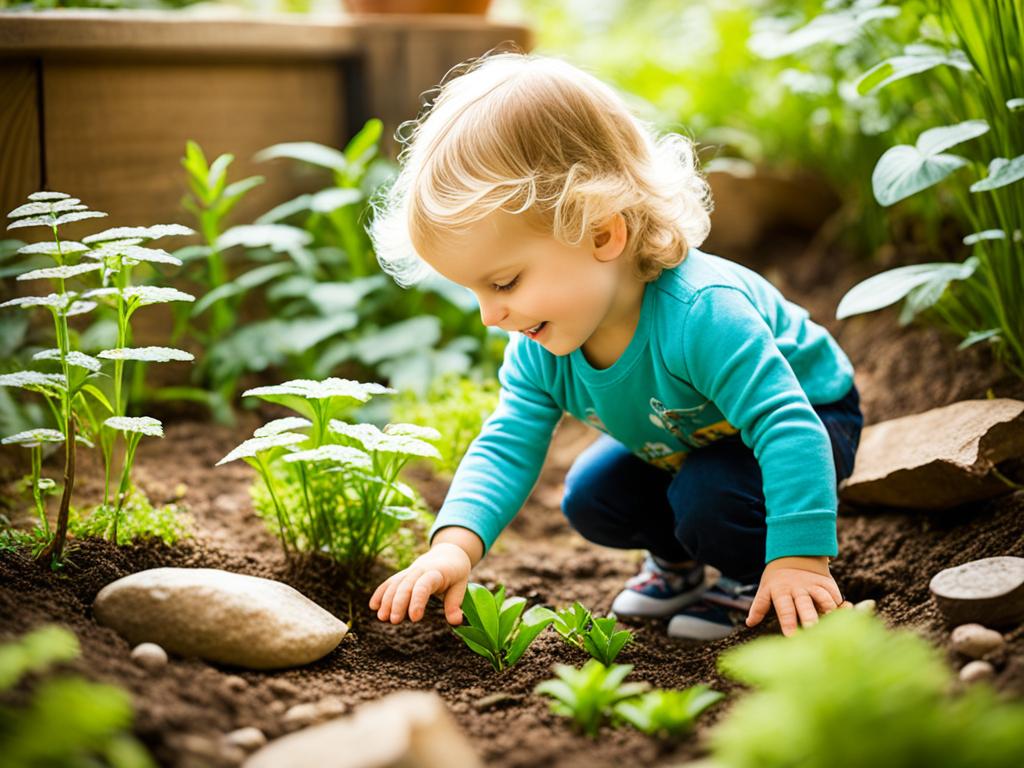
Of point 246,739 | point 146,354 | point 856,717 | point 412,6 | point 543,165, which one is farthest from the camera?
point 412,6

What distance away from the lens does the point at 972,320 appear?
240 cm

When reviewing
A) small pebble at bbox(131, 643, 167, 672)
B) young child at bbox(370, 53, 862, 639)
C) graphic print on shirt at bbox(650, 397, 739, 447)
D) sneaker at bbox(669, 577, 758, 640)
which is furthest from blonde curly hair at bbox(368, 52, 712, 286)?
small pebble at bbox(131, 643, 167, 672)

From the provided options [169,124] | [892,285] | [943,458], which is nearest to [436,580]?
[943,458]

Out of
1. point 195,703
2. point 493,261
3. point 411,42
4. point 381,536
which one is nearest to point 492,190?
point 493,261

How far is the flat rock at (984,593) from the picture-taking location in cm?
148

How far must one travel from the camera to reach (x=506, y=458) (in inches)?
81.3

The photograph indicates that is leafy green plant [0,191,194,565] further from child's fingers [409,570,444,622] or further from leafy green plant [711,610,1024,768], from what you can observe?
leafy green plant [711,610,1024,768]

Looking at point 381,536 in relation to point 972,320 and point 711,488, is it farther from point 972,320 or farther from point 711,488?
point 972,320

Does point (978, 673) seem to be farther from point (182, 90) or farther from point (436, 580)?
point (182, 90)

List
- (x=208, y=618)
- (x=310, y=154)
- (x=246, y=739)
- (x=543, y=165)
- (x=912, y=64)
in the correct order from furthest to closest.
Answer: (x=310, y=154) → (x=912, y=64) → (x=543, y=165) → (x=208, y=618) → (x=246, y=739)

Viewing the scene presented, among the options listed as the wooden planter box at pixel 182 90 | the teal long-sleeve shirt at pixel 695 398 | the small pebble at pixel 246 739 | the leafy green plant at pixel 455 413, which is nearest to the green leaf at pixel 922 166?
the teal long-sleeve shirt at pixel 695 398

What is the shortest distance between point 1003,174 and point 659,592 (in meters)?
1.08

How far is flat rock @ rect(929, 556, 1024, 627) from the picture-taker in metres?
1.48

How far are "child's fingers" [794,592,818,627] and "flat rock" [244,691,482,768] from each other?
644mm
